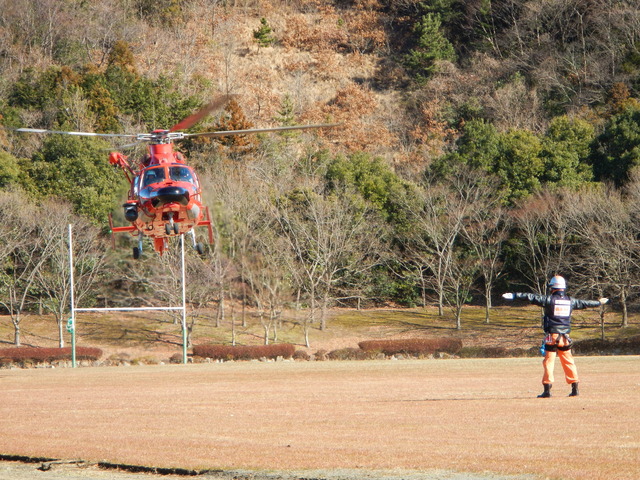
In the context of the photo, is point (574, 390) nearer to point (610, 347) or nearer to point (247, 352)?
point (610, 347)

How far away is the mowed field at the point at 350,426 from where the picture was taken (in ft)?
34.6

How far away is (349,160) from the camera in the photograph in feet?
212

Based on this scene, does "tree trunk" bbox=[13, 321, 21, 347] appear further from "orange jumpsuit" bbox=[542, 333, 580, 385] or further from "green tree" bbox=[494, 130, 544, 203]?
"orange jumpsuit" bbox=[542, 333, 580, 385]

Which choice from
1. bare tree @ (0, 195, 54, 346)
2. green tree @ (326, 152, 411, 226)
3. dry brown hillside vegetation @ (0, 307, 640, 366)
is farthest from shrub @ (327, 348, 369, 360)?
bare tree @ (0, 195, 54, 346)

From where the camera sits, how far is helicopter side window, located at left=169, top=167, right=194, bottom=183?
2519 cm

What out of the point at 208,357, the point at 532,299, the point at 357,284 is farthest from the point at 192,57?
the point at 532,299

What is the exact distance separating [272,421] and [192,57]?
79672 mm

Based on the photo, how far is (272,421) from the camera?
47.9 ft

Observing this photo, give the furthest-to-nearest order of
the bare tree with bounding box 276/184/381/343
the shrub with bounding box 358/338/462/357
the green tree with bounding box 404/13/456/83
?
the green tree with bounding box 404/13/456/83 < the bare tree with bounding box 276/184/381/343 < the shrub with bounding box 358/338/462/357

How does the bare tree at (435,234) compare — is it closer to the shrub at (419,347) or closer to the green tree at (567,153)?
the green tree at (567,153)

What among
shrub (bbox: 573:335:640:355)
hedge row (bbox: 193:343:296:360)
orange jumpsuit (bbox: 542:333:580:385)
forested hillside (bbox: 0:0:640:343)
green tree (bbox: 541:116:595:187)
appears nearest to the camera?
orange jumpsuit (bbox: 542:333:580:385)

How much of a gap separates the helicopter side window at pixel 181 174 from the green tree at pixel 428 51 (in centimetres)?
6627

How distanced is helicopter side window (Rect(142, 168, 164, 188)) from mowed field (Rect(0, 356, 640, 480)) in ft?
19.2

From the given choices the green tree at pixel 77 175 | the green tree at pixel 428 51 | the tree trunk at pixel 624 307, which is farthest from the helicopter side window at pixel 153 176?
the green tree at pixel 428 51
